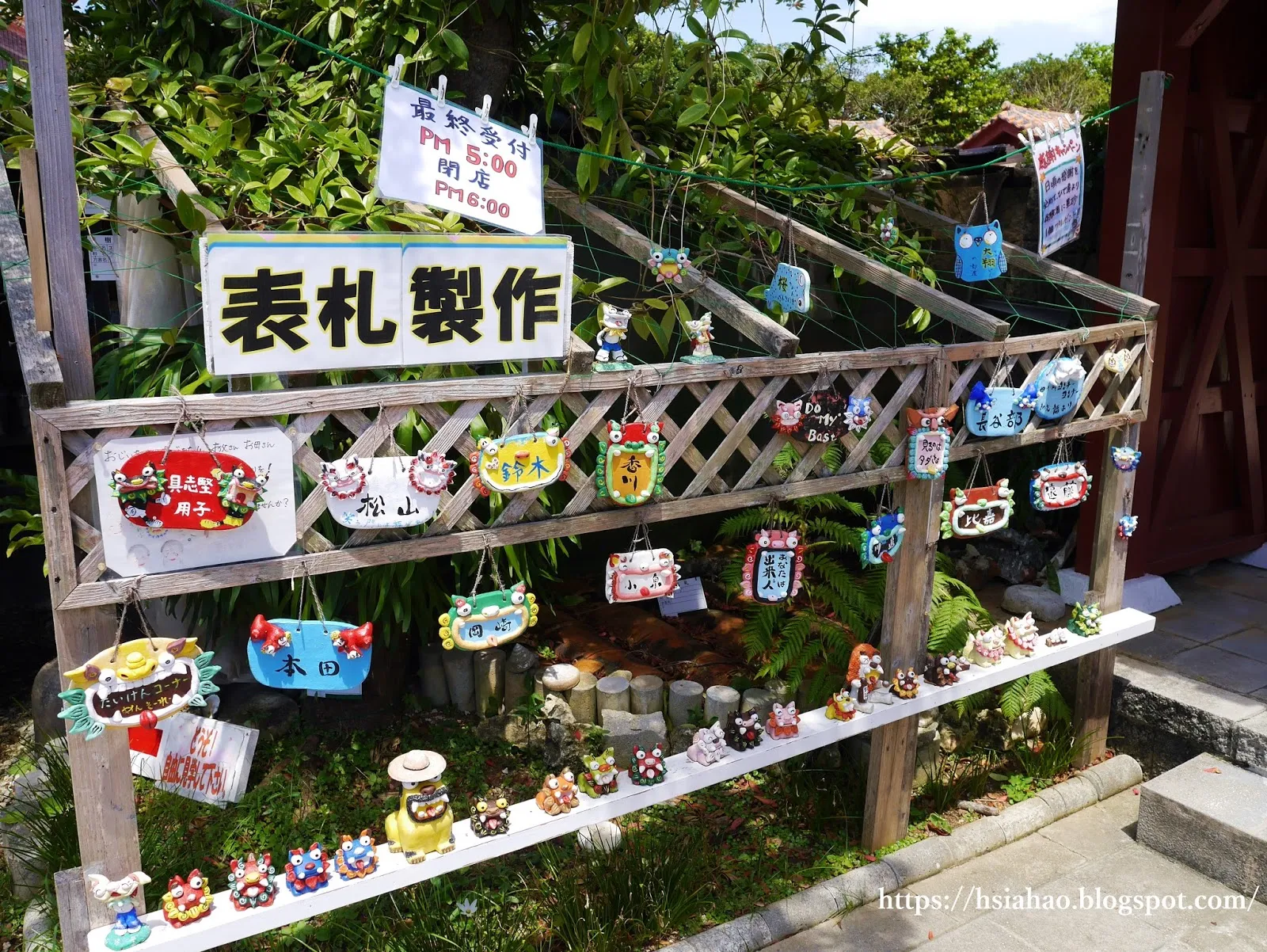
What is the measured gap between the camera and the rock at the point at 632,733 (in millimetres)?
4910

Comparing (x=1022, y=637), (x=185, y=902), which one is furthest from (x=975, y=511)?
(x=185, y=902)

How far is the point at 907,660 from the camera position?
4625mm

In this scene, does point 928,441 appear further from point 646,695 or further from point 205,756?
point 205,756

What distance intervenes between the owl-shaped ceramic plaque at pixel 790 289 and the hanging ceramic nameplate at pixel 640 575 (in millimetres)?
1168

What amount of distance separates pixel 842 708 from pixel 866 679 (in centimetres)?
20

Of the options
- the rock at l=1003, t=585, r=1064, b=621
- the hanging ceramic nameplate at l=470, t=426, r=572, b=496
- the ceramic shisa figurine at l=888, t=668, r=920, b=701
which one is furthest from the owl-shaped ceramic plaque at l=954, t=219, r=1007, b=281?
the hanging ceramic nameplate at l=470, t=426, r=572, b=496

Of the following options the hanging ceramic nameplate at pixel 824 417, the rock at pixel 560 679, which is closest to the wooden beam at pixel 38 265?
the hanging ceramic nameplate at pixel 824 417

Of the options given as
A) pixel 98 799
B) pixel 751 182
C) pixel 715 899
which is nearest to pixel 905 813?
pixel 715 899

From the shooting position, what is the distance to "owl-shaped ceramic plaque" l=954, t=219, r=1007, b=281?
4.60m

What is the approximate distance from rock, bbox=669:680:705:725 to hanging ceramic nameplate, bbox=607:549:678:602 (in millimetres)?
1438

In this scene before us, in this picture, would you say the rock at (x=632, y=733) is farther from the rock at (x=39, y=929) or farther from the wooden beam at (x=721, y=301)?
the rock at (x=39, y=929)

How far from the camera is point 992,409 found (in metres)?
4.44

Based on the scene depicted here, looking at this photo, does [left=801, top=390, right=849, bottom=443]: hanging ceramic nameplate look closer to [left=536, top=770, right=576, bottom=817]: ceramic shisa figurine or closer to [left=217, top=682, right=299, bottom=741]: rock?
[left=536, top=770, right=576, bottom=817]: ceramic shisa figurine

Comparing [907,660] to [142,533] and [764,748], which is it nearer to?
[764,748]
